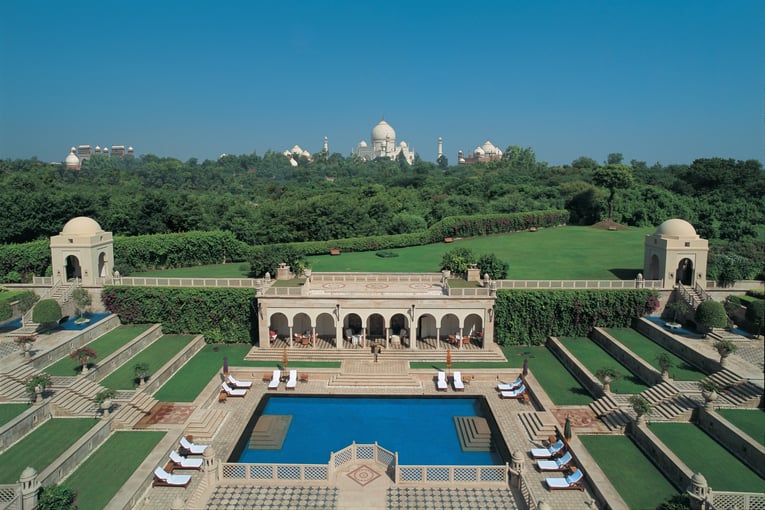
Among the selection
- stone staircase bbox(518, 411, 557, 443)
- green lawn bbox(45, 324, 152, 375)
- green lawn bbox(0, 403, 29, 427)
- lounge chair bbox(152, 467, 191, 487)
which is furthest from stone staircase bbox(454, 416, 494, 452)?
green lawn bbox(45, 324, 152, 375)

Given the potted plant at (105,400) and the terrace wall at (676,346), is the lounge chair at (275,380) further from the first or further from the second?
the terrace wall at (676,346)

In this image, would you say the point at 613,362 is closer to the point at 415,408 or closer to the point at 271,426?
the point at 415,408

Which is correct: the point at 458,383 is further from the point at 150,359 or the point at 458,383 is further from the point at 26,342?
the point at 26,342

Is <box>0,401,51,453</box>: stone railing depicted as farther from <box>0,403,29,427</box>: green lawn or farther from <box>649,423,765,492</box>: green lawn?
<box>649,423,765,492</box>: green lawn

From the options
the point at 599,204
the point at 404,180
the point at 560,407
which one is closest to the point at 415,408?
the point at 560,407

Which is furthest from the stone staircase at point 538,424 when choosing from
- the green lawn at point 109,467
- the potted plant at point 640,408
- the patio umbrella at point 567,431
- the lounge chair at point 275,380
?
the green lawn at point 109,467

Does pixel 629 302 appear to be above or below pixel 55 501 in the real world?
above
